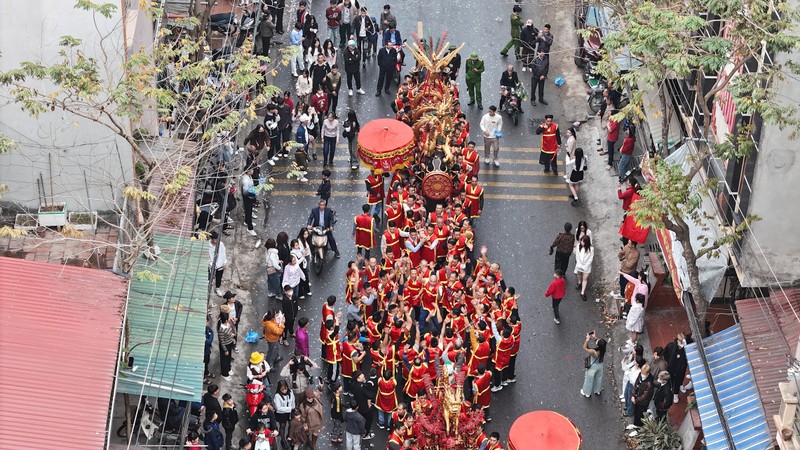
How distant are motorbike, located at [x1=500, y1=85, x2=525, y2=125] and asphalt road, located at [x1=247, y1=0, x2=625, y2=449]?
0.26 meters

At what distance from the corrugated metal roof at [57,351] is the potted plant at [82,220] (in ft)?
7.59

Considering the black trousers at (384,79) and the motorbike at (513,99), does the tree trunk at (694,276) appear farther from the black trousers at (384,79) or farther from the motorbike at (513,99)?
the black trousers at (384,79)

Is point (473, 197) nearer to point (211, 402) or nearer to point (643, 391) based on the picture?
point (643, 391)

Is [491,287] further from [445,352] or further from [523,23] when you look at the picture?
[523,23]

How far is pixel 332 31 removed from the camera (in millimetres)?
39125

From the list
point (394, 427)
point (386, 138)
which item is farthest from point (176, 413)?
point (386, 138)

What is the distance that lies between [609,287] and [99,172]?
37.7 feet

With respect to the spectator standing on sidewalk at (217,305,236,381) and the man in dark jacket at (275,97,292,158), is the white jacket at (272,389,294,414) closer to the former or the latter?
the spectator standing on sidewalk at (217,305,236,381)

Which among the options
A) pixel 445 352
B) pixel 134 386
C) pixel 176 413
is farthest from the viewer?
pixel 445 352

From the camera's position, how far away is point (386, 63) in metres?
36.9

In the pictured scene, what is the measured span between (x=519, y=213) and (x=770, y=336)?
9.64m

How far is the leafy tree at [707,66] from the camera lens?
23312 mm

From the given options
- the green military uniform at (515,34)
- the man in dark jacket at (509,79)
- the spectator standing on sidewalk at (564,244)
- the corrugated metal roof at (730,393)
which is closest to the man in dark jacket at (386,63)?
the man in dark jacket at (509,79)

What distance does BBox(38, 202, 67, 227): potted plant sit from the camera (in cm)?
2505
